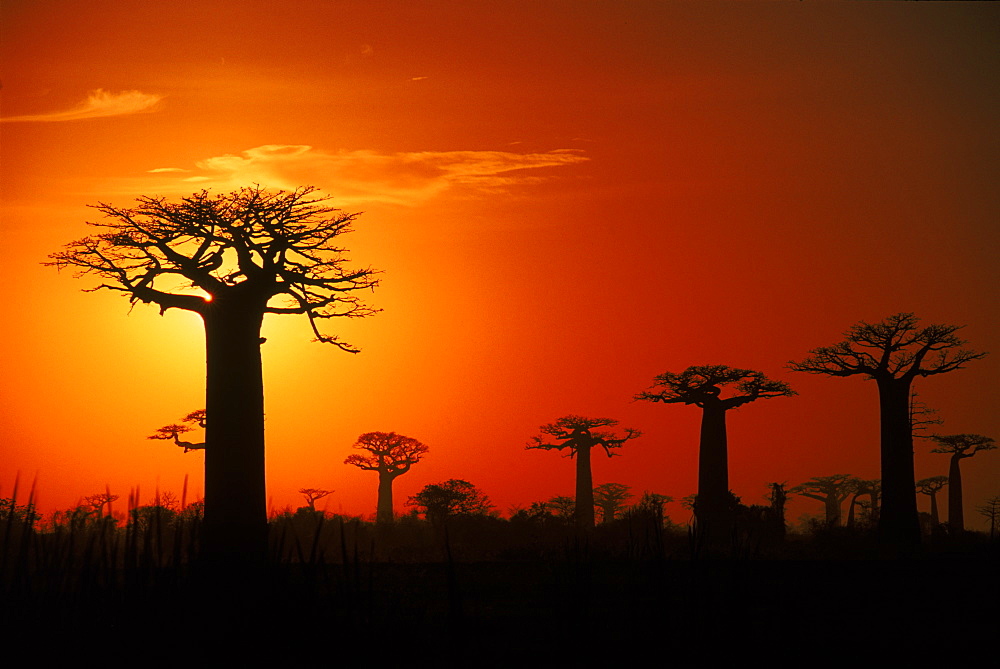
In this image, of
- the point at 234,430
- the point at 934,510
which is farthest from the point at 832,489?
the point at 234,430

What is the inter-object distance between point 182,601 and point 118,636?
24.2 inches

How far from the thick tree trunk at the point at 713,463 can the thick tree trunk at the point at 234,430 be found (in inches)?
622

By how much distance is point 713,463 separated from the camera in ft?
92.1

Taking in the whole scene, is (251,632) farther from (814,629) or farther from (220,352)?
(220,352)

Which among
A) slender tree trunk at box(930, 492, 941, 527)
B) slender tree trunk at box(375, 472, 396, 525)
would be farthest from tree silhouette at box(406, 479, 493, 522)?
slender tree trunk at box(930, 492, 941, 527)

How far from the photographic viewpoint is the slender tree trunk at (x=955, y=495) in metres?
37.3

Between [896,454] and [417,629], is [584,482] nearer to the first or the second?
[896,454]

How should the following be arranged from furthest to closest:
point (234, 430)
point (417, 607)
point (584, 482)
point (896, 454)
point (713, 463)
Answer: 1. point (584, 482)
2. point (713, 463)
3. point (896, 454)
4. point (234, 430)
5. point (417, 607)

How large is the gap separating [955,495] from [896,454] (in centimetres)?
1447

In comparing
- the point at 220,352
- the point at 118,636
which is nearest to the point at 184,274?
the point at 220,352

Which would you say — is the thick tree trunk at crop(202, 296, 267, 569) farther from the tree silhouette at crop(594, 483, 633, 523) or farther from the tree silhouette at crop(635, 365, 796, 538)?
the tree silhouette at crop(594, 483, 633, 523)

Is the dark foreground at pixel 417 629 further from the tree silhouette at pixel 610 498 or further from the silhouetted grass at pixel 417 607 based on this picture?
the tree silhouette at pixel 610 498

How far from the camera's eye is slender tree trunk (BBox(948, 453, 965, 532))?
37281 millimetres

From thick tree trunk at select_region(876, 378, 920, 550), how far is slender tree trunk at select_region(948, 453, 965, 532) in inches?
513
